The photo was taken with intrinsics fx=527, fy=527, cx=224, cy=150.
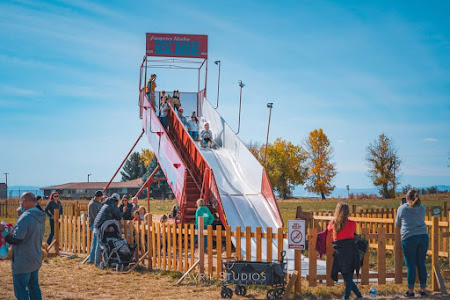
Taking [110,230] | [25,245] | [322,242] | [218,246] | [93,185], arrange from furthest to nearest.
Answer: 1. [93,185]
2. [110,230]
3. [218,246]
4. [322,242]
5. [25,245]

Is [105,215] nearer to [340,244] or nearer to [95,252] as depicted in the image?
[95,252]

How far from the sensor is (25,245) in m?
7.06

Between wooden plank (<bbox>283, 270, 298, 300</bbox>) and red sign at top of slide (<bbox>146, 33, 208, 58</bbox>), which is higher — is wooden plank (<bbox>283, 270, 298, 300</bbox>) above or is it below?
below

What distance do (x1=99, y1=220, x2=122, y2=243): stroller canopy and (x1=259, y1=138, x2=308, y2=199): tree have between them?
72.2 meters

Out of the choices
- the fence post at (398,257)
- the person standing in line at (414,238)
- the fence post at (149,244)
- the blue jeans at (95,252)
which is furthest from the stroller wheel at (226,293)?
the blue jeans at (95,252)

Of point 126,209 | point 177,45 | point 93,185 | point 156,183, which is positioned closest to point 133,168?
point 93,185

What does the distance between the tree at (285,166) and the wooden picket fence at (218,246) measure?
2731 inches

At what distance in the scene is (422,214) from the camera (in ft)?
30.4

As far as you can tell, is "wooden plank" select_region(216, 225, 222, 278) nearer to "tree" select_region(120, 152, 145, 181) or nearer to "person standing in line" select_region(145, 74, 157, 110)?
"person standing in line" select_region(145, 74, 157, 110)

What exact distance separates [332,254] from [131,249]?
5.24 metres

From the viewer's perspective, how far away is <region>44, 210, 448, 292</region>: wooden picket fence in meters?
9.53

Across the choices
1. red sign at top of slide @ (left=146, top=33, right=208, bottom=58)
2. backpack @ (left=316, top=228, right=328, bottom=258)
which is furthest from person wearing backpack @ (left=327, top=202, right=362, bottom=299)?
red sign at top of slide @ (left=146, top=33, right=208, bottom=58)

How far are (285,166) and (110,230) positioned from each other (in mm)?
74732

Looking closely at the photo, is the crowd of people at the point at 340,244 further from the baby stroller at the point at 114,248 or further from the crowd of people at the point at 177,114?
the crowd of people at the point at 177,114
